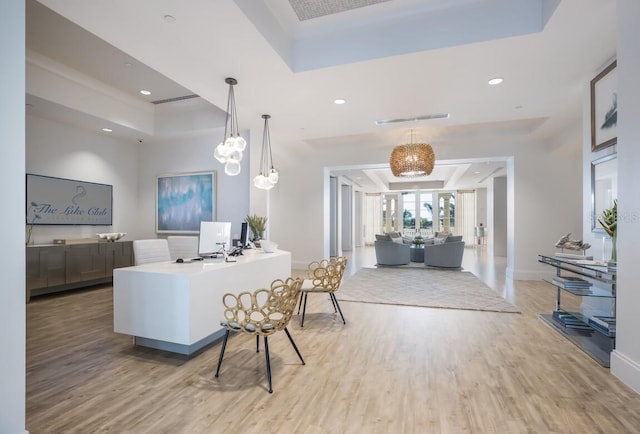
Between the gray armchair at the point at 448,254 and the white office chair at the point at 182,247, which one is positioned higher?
the white office chair at the point at 182,247

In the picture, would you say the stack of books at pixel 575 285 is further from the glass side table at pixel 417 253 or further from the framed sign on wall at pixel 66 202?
the framed sign on wall at pixel 66 202

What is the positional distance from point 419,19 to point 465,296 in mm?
4070

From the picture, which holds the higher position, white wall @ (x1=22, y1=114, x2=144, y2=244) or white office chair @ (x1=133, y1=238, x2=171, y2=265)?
white wall @ (x1=22, y1=114, x2=144, y2=244)

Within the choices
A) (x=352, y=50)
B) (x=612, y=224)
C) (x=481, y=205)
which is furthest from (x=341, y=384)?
(x=481, y=205)

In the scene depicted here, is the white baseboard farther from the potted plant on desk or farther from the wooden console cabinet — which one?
the wooden console cabinet

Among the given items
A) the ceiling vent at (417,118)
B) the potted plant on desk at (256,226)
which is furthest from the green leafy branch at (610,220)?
the potted plant on desk at (256,226)

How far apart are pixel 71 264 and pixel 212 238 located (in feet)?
11.3

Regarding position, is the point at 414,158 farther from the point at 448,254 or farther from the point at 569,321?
the point at 569,321

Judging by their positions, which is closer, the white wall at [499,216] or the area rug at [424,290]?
the area rug at [424,290]

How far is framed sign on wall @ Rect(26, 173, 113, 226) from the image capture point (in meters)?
5.07

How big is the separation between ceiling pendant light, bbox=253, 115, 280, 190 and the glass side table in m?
5.30

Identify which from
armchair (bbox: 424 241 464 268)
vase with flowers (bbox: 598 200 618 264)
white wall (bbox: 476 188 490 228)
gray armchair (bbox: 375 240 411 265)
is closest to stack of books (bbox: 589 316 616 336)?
vase with flowers (bbox: 598 200 618 264)

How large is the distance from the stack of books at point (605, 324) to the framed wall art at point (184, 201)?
558 cm

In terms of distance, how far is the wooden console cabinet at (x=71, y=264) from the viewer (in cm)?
479
